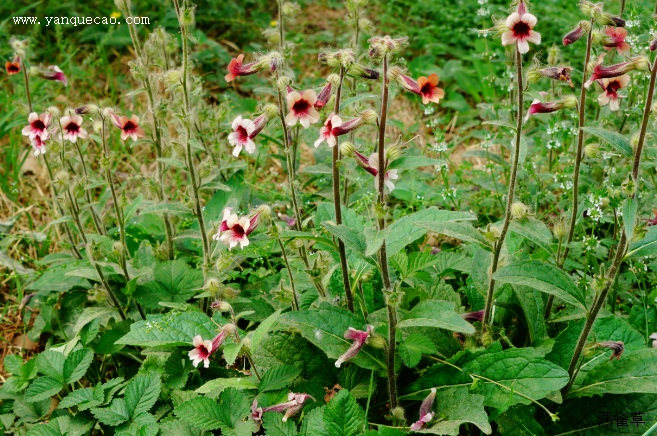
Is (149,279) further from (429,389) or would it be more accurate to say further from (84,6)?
(84,6)

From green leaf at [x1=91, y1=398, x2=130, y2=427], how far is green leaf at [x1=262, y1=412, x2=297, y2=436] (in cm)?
52

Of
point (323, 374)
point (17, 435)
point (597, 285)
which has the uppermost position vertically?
point (597, 285)

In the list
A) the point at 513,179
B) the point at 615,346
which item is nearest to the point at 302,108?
the point at 513,179

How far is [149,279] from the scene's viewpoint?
318 cm

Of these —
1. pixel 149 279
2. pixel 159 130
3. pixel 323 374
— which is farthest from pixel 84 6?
pixel 323 374

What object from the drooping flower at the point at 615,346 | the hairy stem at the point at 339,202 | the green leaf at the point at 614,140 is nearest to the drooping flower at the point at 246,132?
the hairy stem at the point at 339,202

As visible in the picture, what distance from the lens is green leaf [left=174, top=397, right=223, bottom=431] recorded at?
2156mm

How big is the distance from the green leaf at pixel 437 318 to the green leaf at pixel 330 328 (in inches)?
8.1

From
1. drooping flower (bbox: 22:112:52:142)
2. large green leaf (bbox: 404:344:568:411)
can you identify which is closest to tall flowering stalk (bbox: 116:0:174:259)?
drooping flower (bbox: 22:112:52:142)

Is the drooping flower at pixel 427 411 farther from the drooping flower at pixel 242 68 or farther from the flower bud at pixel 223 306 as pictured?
the drooping flower at pixel 242 68

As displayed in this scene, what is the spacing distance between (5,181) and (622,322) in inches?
139

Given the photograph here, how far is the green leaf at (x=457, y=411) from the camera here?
6.76ft

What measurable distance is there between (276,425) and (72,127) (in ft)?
5.36

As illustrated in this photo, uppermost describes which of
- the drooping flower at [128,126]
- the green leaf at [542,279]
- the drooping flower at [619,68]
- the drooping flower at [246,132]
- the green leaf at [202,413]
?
the drooping flower at [619,68]
